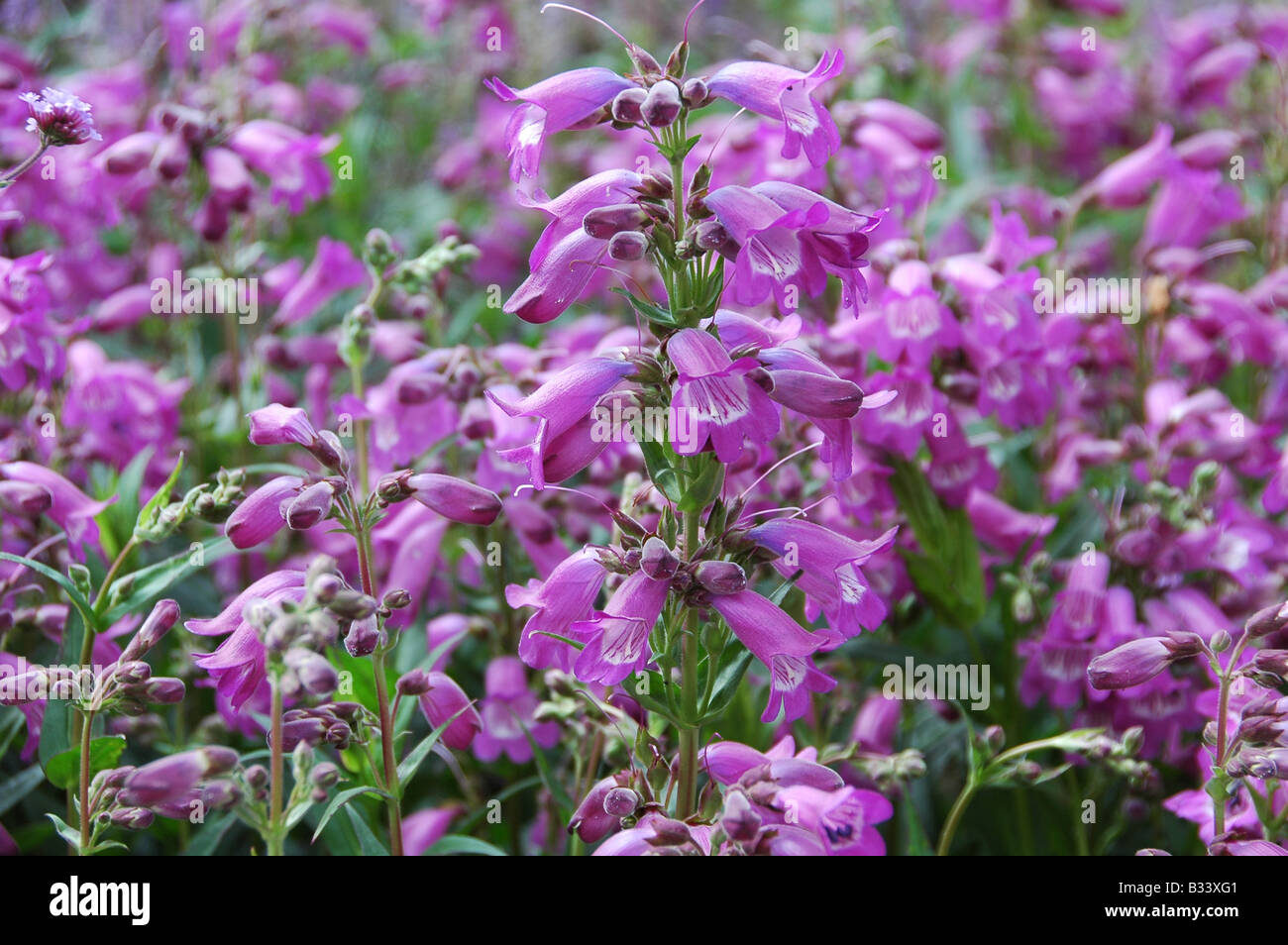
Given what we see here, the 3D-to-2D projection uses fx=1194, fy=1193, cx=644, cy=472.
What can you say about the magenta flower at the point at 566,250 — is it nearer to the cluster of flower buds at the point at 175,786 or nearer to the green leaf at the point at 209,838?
the cluster of flower buds at the point at 175,786

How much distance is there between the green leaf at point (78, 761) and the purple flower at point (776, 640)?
84cm

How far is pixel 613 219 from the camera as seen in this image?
129 centimetres

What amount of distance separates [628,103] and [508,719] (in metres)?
1.04

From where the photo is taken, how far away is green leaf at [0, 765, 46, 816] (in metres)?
1.74

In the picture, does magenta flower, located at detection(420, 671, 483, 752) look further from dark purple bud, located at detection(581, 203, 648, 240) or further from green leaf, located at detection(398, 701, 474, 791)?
dark purple bud, located at detection(581, 203, 648, 240)

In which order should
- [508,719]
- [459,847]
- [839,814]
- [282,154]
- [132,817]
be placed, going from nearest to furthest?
[132,817], [839,814], [459,847], [508,719], [282,154]

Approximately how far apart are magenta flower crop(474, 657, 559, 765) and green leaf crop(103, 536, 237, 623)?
0.48 m

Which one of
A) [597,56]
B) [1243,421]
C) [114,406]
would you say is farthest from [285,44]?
[1243,421]

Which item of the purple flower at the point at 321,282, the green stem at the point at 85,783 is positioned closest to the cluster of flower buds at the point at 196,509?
the green stem at the point at 85,783

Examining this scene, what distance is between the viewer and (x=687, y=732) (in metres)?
1.41

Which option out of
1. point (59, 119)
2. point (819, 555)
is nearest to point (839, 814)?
point (819, 555)

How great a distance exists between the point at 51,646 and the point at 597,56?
10.2 ft

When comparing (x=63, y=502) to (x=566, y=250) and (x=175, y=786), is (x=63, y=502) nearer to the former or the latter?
(x=175, y=786)
